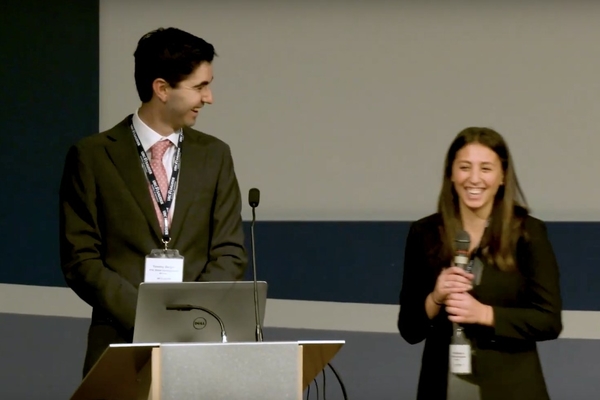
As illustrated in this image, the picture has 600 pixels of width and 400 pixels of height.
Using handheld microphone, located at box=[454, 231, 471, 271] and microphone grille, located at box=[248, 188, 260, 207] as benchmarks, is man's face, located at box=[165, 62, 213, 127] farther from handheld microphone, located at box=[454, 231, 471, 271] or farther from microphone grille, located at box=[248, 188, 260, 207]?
handheld microphone, located at box=[454, 231, 471, 271]

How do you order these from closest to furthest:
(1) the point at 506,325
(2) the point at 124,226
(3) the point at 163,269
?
(1) the point at 506,325 < (3) the point at 163,269 < (2) the point at 124,226

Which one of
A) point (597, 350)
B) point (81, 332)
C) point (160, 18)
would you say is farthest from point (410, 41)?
point (81, 332)

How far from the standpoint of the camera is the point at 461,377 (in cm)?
316

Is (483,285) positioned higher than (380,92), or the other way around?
(380,92)

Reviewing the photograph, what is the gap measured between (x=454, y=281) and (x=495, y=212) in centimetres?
34

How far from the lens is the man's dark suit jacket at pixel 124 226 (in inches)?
139

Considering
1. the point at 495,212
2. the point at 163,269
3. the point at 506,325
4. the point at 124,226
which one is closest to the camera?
the point at 506,325

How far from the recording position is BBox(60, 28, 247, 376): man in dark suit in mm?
3564

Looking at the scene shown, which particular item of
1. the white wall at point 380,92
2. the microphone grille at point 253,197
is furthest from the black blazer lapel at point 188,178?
the white wall at point 380,92

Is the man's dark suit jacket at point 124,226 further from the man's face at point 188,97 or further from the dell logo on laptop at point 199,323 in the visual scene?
the dell logo on laptop at point 199,323

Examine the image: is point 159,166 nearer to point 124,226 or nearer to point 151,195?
point 151,195

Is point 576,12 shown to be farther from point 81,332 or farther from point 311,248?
point 81,332

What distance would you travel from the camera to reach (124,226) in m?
3.59

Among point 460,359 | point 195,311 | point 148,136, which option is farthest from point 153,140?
point 460,359
